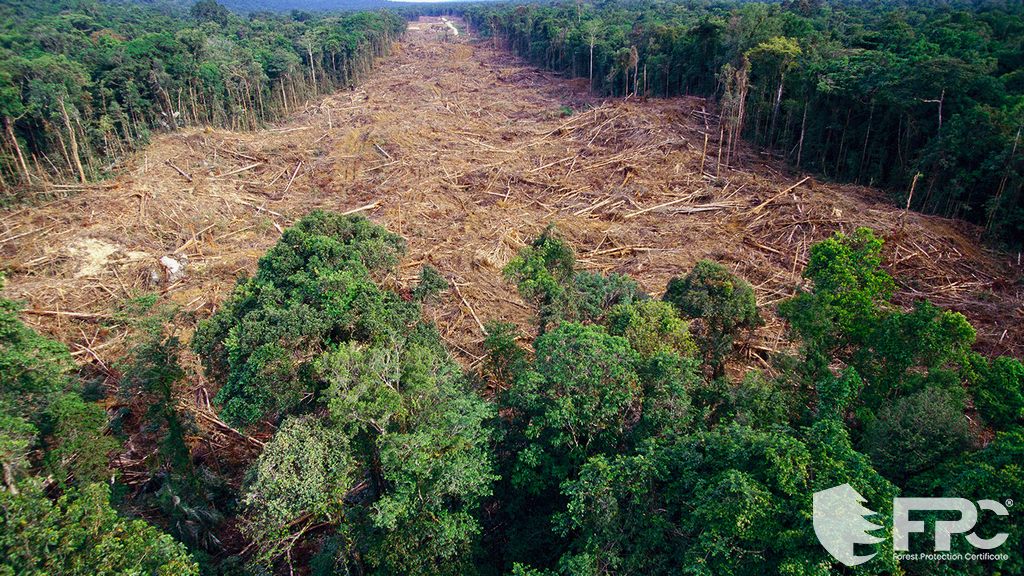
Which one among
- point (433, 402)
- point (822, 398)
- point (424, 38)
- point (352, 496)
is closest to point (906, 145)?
point (822, 398)

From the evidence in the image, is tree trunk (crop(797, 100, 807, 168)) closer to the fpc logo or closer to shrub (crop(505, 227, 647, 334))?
shrub (crop(505, 227, 647, 334))

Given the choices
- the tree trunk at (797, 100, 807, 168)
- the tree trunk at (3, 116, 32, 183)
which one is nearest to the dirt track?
the tree trunk at (797, 100, 807, 168)

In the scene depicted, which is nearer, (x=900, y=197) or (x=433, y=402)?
(x=433, y=402)

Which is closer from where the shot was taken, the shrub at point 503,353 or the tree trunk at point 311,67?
the shrub at point 503,353

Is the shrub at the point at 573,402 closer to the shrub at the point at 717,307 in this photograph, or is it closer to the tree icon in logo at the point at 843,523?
the tree icon in logo at the point at 843,523

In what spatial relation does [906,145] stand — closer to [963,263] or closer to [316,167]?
[963,263]

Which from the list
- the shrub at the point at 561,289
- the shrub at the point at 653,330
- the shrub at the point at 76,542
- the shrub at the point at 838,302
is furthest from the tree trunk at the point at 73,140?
the shrub at the point at 838,302

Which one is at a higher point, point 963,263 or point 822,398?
point 822,398
